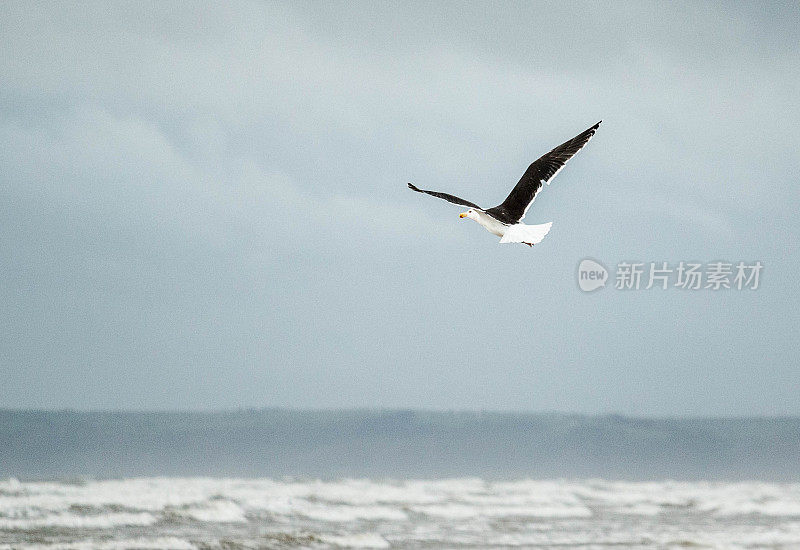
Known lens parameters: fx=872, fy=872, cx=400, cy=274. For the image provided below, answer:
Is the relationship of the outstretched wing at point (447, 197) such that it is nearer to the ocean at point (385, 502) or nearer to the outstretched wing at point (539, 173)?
the outstretched wing at point (539, 173)

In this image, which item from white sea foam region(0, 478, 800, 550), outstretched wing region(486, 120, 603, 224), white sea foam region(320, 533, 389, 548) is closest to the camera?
outstretched wing region(486, 120, 603, 224)

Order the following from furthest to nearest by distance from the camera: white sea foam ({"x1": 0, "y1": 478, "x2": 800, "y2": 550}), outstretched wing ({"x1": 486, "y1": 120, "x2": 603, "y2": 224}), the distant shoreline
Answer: the distant shoreline → white sea foam ({"x1": 0, "y1": 478, "x2": 800, "y2": 550}) → outstretched wing ({"x1": 486, "y1": 120, "x2": 603, "y2": 224})

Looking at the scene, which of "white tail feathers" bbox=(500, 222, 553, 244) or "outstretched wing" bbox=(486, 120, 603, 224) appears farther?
"outstretched wing" bbox=(486, 120, 603, 224)

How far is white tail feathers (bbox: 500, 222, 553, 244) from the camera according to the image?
7277 millimetres

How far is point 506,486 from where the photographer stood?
3225 centimetres

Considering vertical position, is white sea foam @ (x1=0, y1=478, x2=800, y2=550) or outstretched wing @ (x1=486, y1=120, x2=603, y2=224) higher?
outstretched wing @ (x1=486, y1=120, x2=603, y2=224)

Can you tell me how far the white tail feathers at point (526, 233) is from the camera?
23.9ft

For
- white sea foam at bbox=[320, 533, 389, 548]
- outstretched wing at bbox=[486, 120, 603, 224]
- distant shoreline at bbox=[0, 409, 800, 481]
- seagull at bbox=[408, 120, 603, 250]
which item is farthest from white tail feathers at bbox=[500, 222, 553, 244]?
distant shoreline at bbox=[0, 409, 800, 481]

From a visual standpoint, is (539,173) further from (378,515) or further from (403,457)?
(403,457)

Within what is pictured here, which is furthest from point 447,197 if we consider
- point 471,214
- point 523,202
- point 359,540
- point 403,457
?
point 403,457

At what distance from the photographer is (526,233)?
7.51 m

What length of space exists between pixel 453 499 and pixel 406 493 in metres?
1.99

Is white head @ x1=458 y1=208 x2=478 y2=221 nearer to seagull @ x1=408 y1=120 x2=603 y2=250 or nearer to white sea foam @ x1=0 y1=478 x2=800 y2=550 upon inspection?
seagull @ x1=408 y1=120 x2=603 y2=250

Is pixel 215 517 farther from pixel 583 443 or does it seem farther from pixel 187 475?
pixel 583 443
